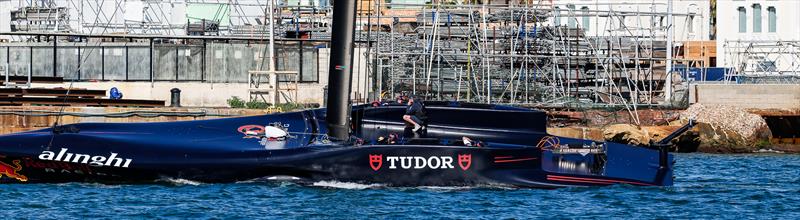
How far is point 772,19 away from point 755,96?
867 inches

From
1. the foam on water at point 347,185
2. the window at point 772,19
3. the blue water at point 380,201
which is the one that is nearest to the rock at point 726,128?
the blue water at point 380,201

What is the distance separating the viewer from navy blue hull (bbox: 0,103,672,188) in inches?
1081

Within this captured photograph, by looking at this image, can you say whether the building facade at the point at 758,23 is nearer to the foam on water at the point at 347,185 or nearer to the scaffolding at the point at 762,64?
the scaffolding at the point at 762,64

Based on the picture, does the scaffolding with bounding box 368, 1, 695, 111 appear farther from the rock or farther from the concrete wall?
the rock

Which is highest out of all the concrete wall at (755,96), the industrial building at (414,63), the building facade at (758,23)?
the building facade at (758,23)

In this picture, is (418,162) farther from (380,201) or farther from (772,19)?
(772,19)

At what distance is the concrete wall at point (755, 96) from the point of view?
48.5 m

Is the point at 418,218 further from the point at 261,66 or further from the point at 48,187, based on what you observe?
the point at 261,66

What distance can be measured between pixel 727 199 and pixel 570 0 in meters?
43.9

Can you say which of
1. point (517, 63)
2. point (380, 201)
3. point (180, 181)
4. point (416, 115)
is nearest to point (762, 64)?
point (517, 63)

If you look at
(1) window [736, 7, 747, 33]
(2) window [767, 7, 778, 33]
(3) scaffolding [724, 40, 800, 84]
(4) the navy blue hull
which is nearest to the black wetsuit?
(4) the navy blue hull

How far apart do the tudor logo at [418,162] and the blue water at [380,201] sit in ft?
1.42

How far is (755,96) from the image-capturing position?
4856 cm

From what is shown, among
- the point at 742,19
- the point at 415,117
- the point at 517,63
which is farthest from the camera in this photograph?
the point at 742,19
